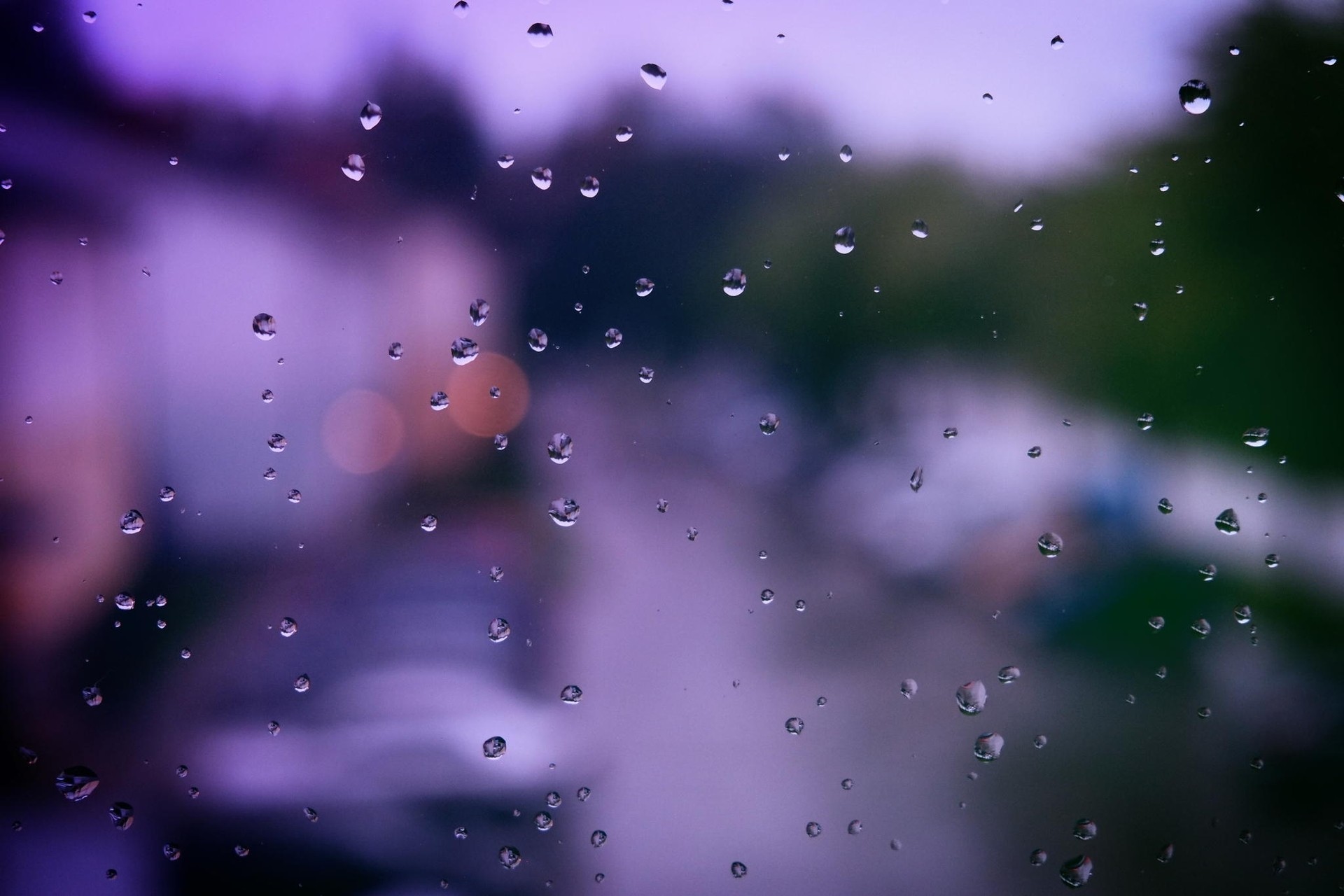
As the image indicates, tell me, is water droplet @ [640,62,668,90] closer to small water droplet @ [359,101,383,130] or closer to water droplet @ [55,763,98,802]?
small water droplet @ [359,101,383,130]

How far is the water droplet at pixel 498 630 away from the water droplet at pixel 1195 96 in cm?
95

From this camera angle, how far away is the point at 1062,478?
2.73 feet

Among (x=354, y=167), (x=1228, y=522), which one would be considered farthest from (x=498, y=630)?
(x=1228, y=522)

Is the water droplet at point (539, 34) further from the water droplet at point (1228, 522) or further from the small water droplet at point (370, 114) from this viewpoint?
the water droplet at point (1228, 522)

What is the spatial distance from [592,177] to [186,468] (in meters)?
0.50

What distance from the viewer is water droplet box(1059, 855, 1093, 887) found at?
83cm

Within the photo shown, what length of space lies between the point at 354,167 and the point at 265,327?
19 cm

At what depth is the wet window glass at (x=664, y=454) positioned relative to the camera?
2.38ft

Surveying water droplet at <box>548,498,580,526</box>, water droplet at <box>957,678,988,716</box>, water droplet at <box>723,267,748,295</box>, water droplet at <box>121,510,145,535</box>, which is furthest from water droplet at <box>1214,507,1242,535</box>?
water droplet at <box>121,510,145,535</box>

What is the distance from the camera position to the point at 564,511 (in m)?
0.78

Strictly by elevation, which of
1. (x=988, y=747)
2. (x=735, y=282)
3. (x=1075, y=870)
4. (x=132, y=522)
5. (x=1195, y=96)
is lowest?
(x=1075, y=870)

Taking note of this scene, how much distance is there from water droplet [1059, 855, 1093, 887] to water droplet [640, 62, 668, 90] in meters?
0.98

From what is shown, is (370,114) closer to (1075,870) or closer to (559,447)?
(559,447)

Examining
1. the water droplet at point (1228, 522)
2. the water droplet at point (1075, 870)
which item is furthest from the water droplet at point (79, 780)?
the water droplet at point (1228, 522)
